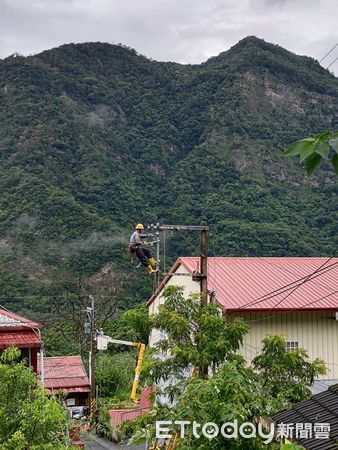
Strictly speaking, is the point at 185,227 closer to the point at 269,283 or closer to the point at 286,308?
the point at 286,308

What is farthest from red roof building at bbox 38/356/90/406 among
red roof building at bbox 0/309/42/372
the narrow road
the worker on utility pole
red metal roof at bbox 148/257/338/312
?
red roof building at bbox 0/309/42/372

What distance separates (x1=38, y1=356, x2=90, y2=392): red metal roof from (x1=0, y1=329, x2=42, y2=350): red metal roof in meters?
14.9

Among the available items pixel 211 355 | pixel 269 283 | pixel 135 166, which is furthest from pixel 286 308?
pixel 135 166

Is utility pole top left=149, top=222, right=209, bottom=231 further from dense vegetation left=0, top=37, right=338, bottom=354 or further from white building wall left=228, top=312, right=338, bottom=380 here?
dense vegetation left=0, top=37, right=338, bottom=354

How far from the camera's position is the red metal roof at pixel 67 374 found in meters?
27.5

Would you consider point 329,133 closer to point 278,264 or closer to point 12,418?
point 12,418

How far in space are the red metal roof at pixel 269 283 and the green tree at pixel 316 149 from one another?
1126cm

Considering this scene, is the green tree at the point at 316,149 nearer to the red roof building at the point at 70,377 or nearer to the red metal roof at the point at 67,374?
the red metal roof at the point at 67,374

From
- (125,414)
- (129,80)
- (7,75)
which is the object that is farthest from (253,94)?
(125,414)

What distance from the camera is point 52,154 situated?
68.0 meters

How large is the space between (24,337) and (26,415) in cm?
458

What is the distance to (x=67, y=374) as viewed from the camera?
29.0 m

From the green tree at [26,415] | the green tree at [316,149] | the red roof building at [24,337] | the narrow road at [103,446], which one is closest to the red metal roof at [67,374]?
the narrow road at [103,446]

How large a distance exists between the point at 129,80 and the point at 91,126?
21.7 m
